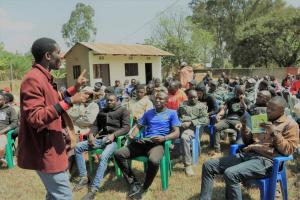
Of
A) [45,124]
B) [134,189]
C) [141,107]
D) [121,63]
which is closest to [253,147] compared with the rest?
[134,189]

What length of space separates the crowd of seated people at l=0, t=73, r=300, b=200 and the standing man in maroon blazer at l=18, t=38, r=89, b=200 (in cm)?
91

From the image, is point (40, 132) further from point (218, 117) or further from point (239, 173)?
point (218, 117)

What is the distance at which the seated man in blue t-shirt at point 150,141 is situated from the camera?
4.56 meters

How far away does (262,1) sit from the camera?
134ft

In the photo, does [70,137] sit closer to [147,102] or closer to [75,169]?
[75,169]

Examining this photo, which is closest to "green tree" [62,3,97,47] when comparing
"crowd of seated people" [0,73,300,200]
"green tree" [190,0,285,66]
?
"green tree" [190,0,285,66]

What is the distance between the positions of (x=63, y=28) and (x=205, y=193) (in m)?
54.2

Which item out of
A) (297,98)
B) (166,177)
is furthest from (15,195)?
(297,98)

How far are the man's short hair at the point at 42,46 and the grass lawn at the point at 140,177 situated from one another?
267 cm

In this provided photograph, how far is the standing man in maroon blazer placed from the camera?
246 cm

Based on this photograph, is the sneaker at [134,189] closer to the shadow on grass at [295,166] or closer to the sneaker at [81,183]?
the sneaker at [81,183]

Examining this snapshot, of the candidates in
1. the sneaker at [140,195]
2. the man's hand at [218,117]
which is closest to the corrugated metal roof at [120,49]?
the man's hand at [218,117]

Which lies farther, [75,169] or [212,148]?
[212,148]

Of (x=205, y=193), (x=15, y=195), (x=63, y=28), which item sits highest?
(x=63, y=28)
